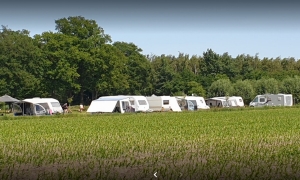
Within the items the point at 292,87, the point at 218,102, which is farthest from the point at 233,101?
the point at 292,87

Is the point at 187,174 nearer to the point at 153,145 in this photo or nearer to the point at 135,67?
the point at 153,145

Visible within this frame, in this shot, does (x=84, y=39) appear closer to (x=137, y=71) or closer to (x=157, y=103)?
(x=137, y=71)

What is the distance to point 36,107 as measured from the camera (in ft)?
143

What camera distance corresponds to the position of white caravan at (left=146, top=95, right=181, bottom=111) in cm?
4841

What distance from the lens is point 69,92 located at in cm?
6612

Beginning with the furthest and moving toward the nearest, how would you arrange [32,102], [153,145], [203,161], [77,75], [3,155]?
[77,75] → [32,102] → [153,145] → [3,155] → [203,161]

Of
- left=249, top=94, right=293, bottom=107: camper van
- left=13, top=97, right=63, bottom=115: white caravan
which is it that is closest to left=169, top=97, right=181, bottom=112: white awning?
left=13, top=97, right=63, bottom=115: white caravan

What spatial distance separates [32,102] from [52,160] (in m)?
33.4

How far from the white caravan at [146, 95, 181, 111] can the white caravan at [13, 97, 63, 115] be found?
9.94 m

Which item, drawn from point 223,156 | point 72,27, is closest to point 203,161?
point 223,156

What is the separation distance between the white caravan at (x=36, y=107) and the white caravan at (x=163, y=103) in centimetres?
994

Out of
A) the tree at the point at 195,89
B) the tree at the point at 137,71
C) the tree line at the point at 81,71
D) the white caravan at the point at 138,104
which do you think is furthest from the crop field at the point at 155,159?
the tree at the point at 137,71

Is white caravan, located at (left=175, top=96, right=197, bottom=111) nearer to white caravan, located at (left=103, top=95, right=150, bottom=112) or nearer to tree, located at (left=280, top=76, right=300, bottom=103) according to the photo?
white caravan, located at (left=103, top=95, right=150, bottom=112)

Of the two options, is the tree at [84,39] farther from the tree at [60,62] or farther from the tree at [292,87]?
the tree at [292,87]
